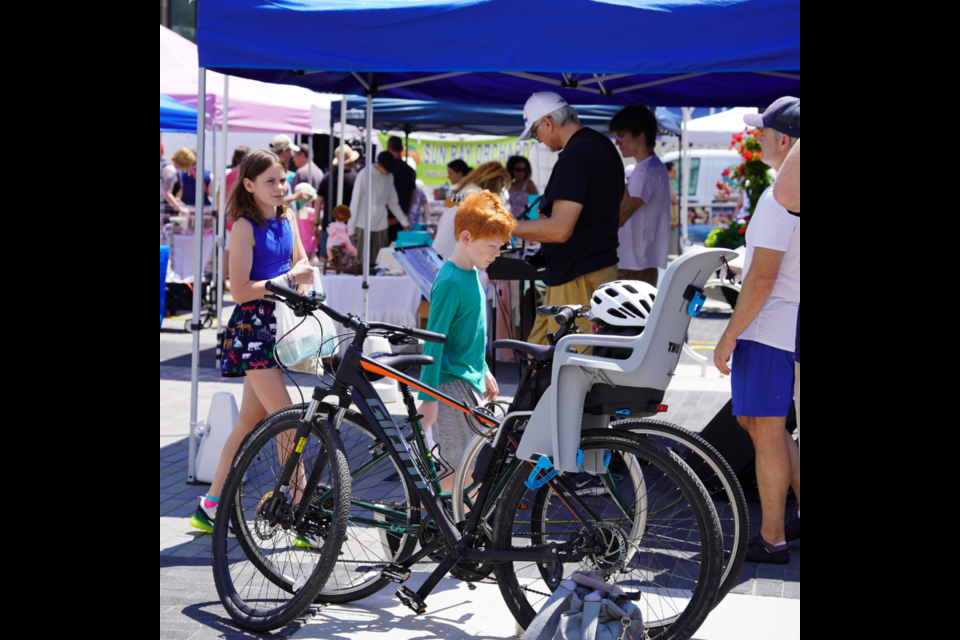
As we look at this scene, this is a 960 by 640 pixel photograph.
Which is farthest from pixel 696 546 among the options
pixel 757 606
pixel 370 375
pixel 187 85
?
pixel 187 85

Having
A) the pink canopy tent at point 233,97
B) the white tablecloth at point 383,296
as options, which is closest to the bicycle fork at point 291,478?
the white tablecloth at point 383,296

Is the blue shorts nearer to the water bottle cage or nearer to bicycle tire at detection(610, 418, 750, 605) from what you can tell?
bicycle tire at detection(610, 418, 750, 605)

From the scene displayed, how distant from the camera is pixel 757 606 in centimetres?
355

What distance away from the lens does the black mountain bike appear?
2938mm

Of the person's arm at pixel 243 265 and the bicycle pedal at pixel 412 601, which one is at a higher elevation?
the person's arm at pixel 243 265

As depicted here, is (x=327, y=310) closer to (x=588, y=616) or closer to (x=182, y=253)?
(x=588, y=616)

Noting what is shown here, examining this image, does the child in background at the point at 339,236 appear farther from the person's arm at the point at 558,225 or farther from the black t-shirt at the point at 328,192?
the person's arm at the point at 558,225

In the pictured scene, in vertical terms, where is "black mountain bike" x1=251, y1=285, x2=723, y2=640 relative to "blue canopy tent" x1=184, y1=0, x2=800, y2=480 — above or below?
below

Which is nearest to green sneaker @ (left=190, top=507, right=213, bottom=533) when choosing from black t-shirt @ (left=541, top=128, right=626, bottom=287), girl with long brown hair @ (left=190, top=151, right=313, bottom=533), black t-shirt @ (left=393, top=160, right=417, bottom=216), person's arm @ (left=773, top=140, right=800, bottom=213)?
girl with long brown hair @ (left=190, top=151, right=313, bottom=533)

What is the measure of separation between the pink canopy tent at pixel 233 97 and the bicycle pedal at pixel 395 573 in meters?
8.32

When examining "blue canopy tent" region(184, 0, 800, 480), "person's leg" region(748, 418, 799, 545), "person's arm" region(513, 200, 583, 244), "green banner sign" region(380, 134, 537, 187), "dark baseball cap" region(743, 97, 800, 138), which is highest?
"green banner sign" region(380, 134, 537, 187)

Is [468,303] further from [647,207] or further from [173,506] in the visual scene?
[647,207]

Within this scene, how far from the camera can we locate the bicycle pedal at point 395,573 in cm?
326

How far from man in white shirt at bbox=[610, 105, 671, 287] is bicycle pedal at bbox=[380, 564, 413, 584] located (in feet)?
10.9
